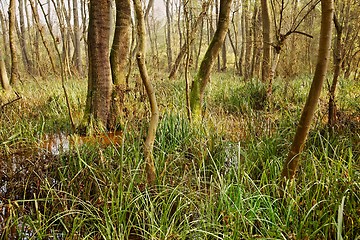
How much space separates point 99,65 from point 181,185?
2.80 meters

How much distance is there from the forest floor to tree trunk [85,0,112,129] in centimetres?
42

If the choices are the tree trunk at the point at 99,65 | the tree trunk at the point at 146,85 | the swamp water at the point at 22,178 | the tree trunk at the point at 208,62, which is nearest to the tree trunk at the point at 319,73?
the tree trunk at the point at 146,85

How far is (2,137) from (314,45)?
1672 centimetres

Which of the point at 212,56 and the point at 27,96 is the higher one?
the point at 212,56

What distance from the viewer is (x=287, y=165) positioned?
2.20 metres

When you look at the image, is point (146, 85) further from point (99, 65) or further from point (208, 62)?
point (208, 62)

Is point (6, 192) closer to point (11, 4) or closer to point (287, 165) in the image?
point (287, 165)

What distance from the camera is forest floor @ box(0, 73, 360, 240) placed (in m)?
2.08

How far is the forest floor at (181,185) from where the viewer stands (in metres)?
2.08

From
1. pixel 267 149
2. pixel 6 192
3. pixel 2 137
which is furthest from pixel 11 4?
pixel 267 149

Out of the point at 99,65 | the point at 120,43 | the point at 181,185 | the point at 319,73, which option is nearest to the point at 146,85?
the point at 181,185

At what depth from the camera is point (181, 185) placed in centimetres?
253

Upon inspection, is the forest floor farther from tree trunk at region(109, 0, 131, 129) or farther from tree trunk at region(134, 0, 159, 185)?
tree trunk at region(109, 0, 131, 129)

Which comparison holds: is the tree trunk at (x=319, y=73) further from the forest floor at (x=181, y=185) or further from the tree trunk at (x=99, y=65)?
the tree trunk at (x=99, y=65)
